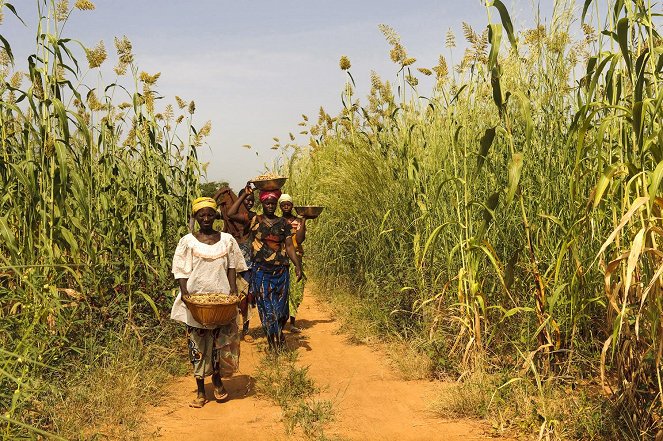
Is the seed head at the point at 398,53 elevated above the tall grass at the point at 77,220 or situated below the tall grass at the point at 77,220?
above

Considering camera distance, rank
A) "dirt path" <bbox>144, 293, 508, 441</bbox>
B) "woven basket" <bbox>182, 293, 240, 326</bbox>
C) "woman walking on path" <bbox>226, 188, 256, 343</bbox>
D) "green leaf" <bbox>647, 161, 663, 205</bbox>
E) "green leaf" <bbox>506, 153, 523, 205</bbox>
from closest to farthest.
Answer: "green leaf" <bbox>647, 161, 663, 205</bbox> < "green leaf" <bbox>506, 153, 523, 205</bbox> < "dirt path" <bbox>144, 293, 508, 441</bbox> < "woven basket" <bbox>182, 293, 240, 326</bbox> < "woman walking on path" <bbox>226, 188, 256, 343</bbox>

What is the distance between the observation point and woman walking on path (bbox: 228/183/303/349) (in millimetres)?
5934

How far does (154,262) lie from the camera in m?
5.49

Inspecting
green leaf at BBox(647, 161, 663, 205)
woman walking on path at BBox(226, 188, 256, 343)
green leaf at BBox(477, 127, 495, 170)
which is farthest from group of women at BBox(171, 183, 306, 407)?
green leaf at BBox(647, 161, 663, 205)

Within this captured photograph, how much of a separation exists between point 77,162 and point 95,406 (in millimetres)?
2003

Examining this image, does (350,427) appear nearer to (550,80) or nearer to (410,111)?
(550,80)

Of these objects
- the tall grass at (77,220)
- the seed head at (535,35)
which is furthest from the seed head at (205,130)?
the seed head at (535,35)

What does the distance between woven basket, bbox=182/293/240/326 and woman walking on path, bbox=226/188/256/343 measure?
1.75m

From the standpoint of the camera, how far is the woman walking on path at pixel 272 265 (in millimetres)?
5934

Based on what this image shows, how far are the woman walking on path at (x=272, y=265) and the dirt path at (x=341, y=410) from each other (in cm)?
43

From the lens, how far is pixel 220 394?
15.5 ft

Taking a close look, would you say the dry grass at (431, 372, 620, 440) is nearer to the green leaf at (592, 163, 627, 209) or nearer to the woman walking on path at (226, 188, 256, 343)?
the green leaf at (592, 163, 627, 209)

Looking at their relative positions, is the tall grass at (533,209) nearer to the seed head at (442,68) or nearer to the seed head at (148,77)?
the seed head at (442,68)

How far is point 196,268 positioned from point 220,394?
1.07 metres
